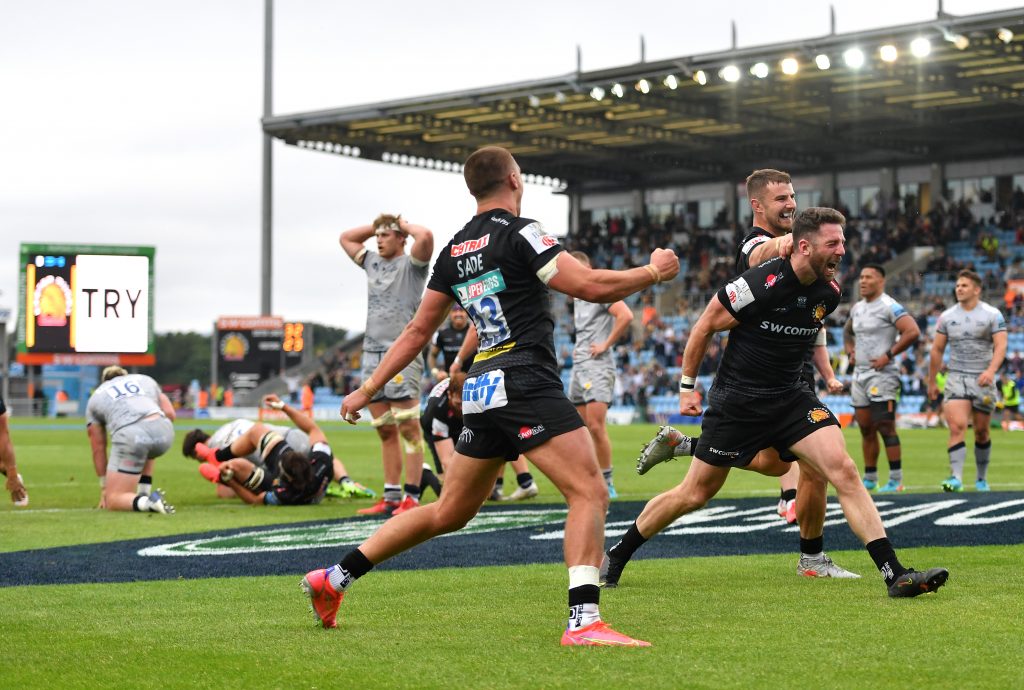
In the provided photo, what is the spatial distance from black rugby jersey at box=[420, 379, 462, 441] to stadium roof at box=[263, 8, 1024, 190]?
2373 centimetres

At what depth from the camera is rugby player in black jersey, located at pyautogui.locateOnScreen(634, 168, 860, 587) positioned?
765 cm

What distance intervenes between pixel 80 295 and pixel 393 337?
74.0 ft

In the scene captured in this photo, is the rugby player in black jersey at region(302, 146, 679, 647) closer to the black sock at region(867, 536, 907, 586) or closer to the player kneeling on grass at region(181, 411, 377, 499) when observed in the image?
the black sock at region(867, 536, 907, 586)

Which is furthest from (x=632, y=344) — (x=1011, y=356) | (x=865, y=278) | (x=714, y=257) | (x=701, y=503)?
(x=701, y=503)

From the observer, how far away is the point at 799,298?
724 centimetres

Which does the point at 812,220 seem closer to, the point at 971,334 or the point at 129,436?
the point at 129,436

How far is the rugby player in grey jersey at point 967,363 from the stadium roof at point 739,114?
2015 centimetres

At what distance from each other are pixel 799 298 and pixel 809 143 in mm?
44207

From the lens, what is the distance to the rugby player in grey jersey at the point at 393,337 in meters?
11.9

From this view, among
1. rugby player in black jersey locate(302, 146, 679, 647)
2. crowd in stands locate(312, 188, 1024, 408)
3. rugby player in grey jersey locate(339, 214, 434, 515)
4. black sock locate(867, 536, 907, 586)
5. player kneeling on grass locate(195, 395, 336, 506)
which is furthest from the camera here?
crowd in stands locate(312, 188, 1024, 408)

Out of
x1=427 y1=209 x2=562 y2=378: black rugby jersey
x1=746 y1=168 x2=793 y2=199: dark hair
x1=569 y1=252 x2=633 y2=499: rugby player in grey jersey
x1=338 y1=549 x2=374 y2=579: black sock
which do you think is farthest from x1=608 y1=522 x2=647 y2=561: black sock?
x1=569 y1=252 x2=633 y2=499: rugby player in grey jersey

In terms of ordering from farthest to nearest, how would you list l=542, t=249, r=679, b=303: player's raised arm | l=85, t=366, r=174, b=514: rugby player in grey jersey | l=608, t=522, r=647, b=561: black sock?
l=85, t=366, r=174, b=514: rugby player in grey jersey, l=608, t=522, r=647, b=561: black sock, l=542, t=249, r=679, b=303: player's raised arm

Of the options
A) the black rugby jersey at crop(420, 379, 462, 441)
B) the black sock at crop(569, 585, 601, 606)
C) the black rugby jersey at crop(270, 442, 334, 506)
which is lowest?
the black sock at crop(569, 585, 601, 606)

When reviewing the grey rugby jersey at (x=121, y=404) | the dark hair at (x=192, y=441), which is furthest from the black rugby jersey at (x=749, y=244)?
the dark hair at (x=192, y=441)
